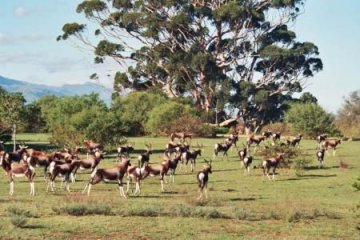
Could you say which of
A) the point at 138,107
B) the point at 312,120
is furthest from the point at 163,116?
the point at 312,120

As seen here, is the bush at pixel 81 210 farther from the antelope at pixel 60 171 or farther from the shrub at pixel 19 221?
the antelope at pixel 60 171

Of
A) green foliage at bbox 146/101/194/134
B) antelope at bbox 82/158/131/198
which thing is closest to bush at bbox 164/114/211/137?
green foliage at bbox 146/101/194/134

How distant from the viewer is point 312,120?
67.1 metres

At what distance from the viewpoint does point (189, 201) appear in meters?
21.5

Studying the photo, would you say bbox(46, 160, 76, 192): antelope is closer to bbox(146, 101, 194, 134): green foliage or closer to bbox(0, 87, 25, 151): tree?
bbox(0, 87, 25, 151): tree

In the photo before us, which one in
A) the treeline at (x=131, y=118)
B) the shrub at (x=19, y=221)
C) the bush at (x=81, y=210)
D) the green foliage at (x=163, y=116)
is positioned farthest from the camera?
the green foliage at (x=163, y=116)

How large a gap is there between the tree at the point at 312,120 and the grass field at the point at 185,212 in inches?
1518

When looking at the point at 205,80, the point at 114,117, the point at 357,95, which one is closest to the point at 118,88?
the point at 205,80

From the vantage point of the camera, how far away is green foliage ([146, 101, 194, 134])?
224 ft

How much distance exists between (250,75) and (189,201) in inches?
2604

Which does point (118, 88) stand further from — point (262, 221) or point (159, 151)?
point (262, 221)

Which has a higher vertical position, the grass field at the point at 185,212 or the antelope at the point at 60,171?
the antelope at the point at 60,171

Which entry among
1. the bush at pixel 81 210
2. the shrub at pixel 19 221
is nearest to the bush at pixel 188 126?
the bush at pixel 81 210

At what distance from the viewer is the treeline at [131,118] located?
44906 mm
